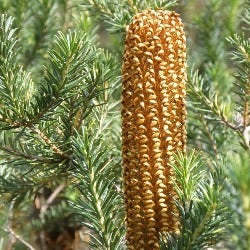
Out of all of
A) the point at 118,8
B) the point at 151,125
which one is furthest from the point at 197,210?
the point at 118,8

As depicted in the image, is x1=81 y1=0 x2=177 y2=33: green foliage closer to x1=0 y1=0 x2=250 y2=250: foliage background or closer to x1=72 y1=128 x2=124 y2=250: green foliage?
x1=0 y1=0 x2=250 y2=250: foliage background

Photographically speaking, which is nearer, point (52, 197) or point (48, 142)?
point (48, 142)

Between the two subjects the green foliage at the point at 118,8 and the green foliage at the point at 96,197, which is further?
the green foliage at the point at 118,8

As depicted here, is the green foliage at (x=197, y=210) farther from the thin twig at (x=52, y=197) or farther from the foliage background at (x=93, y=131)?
the thin twig at (x=52, y=197)

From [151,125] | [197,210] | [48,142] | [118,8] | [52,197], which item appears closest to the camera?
[197,210]

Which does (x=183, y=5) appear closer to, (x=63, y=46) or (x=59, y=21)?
A: (x=59, y=21)

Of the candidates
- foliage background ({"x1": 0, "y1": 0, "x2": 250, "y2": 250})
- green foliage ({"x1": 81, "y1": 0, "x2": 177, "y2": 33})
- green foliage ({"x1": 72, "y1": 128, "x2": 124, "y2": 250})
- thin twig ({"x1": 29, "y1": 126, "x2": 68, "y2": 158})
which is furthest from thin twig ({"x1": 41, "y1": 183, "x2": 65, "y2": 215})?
green foliage ({"x1": 72, "y1": 128, "x2": 124, "y2": 250})

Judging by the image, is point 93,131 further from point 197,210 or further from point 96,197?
point 197,210

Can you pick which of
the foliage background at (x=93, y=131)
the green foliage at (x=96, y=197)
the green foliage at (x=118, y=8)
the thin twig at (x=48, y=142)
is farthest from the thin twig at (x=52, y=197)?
the green foliage at (x=96, y=197)
